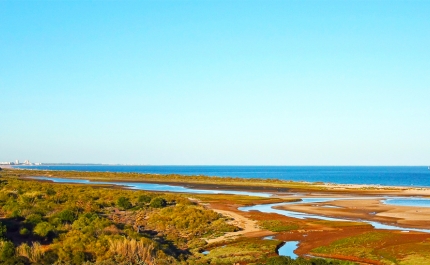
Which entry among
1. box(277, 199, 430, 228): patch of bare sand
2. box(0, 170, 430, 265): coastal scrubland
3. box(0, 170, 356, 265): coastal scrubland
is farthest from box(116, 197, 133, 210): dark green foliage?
box(277, 199, 430, 228): patch of bare sand

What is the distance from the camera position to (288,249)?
29312 mm

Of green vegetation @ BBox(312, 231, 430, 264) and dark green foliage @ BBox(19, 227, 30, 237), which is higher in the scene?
dark green foliage @ BBox(19, 227, 30, 237)

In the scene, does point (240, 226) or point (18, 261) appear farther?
point (240, 226)

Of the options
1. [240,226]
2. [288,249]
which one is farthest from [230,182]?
[288,249]

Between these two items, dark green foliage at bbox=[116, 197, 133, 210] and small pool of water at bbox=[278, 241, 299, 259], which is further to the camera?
dark green foliage at bbox=[116, 197, 133, 210]

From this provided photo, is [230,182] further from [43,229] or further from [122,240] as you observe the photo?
[122,240]

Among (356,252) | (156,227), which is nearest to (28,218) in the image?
(156,227)

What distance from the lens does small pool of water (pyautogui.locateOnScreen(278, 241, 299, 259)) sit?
2775 centimetres

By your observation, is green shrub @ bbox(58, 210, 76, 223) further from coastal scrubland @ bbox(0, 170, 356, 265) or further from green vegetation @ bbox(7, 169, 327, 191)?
green vegetation @ bbox(7, 169, 327, 191)

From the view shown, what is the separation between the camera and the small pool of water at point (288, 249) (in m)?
27.8

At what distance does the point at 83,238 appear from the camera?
24.5 meters

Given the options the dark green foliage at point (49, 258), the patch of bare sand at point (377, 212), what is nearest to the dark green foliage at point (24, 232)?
the dark green foliage at point (49, 258)

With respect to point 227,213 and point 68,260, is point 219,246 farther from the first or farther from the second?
point 227,213

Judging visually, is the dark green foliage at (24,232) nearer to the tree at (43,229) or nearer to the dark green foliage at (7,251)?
the tree at (43,229)
